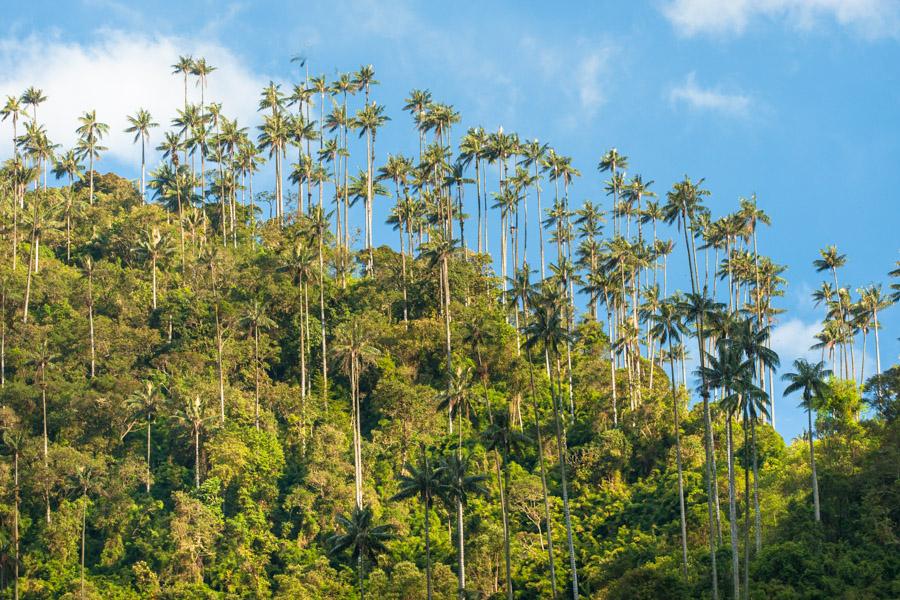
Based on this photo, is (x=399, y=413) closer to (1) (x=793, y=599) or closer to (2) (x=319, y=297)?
(2) (x=319, y=297)

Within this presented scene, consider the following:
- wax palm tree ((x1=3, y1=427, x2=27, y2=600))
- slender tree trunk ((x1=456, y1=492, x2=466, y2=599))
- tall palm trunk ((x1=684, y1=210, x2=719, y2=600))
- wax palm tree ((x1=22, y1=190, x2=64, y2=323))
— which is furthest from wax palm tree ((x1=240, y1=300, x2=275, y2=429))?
tall palm trunk ((x1=684, y1=210, x2=719, y2=600))

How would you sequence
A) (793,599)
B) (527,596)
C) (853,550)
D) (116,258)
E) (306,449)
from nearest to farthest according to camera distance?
(793,599) → (853,550) → (527,596) → (306,449) → (116,258)

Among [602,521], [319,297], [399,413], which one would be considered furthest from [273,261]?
[602,521]

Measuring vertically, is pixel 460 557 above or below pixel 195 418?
below

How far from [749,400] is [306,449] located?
138ft

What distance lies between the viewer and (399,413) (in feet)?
325

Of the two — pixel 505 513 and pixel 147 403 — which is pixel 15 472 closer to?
pixel 147 403

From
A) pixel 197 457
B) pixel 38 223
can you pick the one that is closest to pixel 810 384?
pixel 197 457

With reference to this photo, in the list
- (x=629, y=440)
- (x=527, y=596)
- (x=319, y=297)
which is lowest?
(x=527, y=596)

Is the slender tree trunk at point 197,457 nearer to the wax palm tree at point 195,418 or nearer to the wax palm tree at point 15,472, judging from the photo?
the wax palm tree at point 195,418

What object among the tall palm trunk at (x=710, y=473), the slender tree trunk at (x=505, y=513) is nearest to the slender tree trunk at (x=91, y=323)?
the slender tree trunk at (x=505, y=513)

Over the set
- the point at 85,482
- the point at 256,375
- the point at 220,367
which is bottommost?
the point at 85,482

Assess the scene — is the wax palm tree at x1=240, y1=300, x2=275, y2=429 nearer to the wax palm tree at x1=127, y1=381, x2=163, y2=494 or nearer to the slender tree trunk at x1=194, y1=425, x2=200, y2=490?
the slender tree trunk at x1=194, y1=425, x2=200, y2=490

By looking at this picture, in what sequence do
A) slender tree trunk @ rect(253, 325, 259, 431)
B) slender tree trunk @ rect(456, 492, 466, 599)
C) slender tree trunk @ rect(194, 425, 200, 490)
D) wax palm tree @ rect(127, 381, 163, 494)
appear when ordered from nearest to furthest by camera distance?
slender tree trunk @ rect(456, 492, 466, 599), slender tree trunk @ rect(194, 425, 200, 490), wax palm tree @ rect(127, 381, 163, 494), slender tree trunk @ rect(253, 325, 259, 431)
